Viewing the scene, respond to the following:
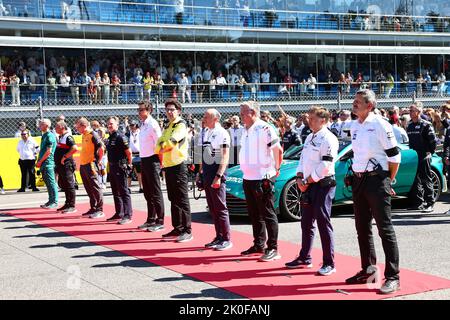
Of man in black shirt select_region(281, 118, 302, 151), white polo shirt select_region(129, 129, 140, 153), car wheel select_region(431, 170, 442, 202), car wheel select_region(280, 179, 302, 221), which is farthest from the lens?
white polo shirt select_region(129, 129, 140, 153)

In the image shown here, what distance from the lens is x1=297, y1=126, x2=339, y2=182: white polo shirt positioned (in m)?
7.20

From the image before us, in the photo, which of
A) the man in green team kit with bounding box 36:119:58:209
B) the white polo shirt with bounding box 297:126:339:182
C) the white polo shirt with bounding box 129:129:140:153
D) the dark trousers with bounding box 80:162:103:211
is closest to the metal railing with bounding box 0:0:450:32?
the white polo shirt with bounding box 129:129:140:153

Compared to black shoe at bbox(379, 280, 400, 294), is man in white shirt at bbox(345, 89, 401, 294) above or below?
above

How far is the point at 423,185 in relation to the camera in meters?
11.6

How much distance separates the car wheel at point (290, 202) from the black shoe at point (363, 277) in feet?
12.9

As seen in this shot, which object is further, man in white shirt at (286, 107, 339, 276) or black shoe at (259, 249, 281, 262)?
black shoe at (259, 249, 281, 262)

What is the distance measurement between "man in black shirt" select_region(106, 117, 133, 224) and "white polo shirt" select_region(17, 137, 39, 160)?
7.28 m

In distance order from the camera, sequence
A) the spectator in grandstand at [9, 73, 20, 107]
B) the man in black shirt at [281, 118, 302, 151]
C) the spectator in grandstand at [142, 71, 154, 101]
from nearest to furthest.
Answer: the man in black shirt at [281, 118, 302, 151]
the spectator in grandstand at [9, 73, 20, 107]
the spectator in grandstand at [142, 71, 154, 101]

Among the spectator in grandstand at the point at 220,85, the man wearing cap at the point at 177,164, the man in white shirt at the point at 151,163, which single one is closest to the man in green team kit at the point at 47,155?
the man in white shirt at the point at 151,163

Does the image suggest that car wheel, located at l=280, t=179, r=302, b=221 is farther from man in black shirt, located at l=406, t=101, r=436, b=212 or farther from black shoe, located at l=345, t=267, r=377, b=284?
black shoe, located at l=345, t=267, r=377, b=284

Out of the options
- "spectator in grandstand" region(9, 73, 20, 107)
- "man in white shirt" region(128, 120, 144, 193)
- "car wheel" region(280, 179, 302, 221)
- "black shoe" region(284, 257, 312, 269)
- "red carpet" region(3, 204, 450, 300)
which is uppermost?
"spectator in grandstand" region(9, 73, 20, 107)

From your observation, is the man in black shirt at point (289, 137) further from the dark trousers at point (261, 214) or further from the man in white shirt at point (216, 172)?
the dark trousers at point (261, 214)

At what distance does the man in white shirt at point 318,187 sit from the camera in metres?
7.14
